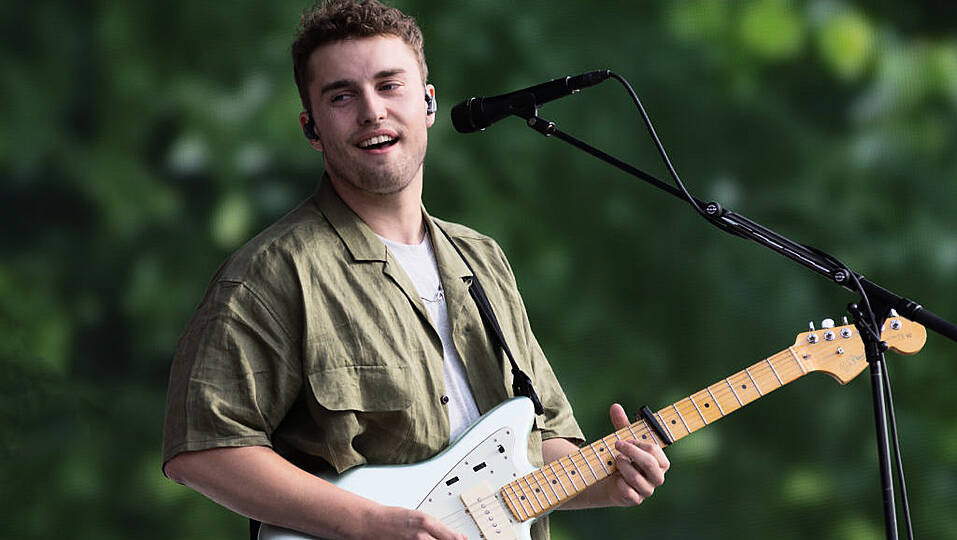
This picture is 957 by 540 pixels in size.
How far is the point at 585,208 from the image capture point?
3.67 metres

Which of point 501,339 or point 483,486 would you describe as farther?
point 501,339

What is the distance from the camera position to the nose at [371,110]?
1.90m

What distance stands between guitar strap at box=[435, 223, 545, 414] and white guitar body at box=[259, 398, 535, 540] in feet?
0.18

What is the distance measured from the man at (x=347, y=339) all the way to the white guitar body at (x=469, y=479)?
0.03 m

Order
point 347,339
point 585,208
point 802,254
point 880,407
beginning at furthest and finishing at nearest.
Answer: point 585,208, point 347,339, point 802,254, point 880,407

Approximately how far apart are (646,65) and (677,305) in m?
0.87

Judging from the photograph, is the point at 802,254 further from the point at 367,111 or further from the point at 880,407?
the point at 367,111

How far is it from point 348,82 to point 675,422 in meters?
0.92

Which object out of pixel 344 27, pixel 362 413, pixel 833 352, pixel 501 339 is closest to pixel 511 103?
pixel 344 27

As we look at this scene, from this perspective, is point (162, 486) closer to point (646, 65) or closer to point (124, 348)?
point (124, 348)

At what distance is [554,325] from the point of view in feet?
11.9

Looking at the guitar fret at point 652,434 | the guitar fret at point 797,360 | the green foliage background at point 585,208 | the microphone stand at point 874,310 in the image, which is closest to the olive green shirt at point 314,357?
the guitar fret at point 652,434

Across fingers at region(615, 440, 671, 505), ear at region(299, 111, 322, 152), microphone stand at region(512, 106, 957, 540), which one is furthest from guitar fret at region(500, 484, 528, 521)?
ear at region(299, 111, 322, 152)

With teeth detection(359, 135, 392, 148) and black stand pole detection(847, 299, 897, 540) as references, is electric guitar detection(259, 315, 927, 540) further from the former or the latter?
teeth detection(359, 135, 392, 148)
